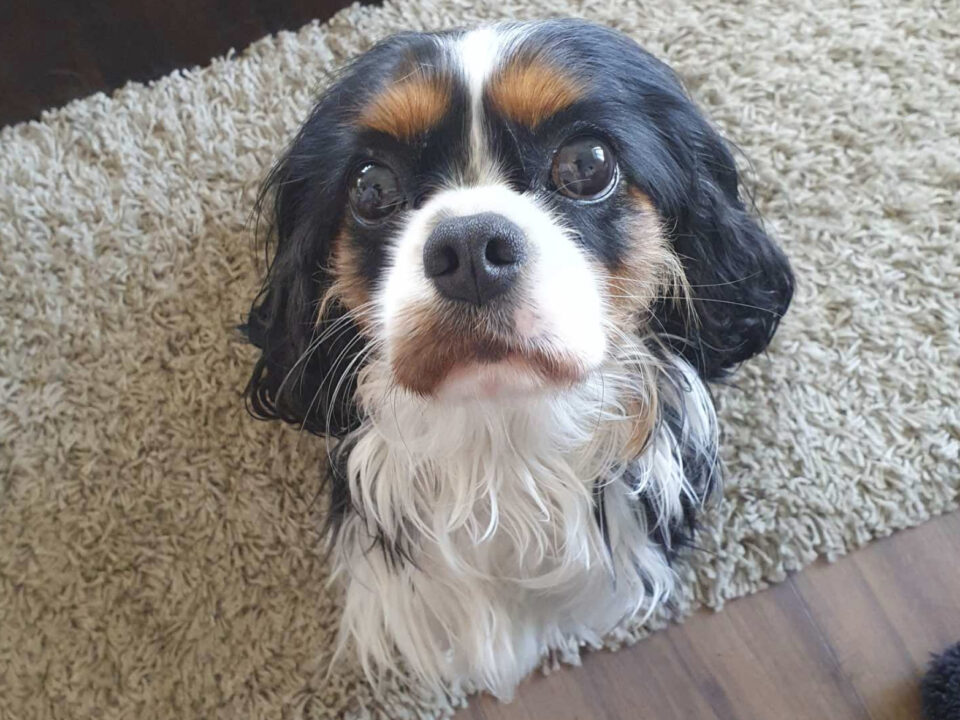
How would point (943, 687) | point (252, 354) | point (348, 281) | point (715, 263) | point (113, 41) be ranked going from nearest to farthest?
1. point (348, 281)
2. point (715, 263)
3. point (943, 687)
4. point (252, 354)
5. point (113, 41)

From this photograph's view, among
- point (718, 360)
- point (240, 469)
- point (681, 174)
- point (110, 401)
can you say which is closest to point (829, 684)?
point (718, 360)

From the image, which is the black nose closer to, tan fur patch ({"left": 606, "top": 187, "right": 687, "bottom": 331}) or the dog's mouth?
the dog's mouth

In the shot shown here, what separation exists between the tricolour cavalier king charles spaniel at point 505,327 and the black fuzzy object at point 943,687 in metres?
0.51

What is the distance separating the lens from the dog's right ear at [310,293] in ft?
3.83

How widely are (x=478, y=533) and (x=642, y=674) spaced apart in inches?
20.2

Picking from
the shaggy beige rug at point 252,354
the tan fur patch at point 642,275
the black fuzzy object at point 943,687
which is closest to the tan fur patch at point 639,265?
the tan fur patch at point 642,275

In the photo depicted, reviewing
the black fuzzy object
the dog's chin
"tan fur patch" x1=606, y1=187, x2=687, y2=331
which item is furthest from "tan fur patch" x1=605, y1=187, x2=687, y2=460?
the black fuzzy object

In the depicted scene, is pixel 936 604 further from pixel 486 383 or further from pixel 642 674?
pixel 486 383

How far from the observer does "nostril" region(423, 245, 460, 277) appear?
0.95 meters

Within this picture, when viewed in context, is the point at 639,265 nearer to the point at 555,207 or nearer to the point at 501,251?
the point at 555,207

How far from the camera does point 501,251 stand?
0.94 m

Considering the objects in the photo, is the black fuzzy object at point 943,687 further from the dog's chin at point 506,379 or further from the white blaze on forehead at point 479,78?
the white blaze on forehead at point 479,78

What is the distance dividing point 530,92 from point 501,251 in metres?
0.22

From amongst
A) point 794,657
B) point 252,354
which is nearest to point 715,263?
point 794,657
